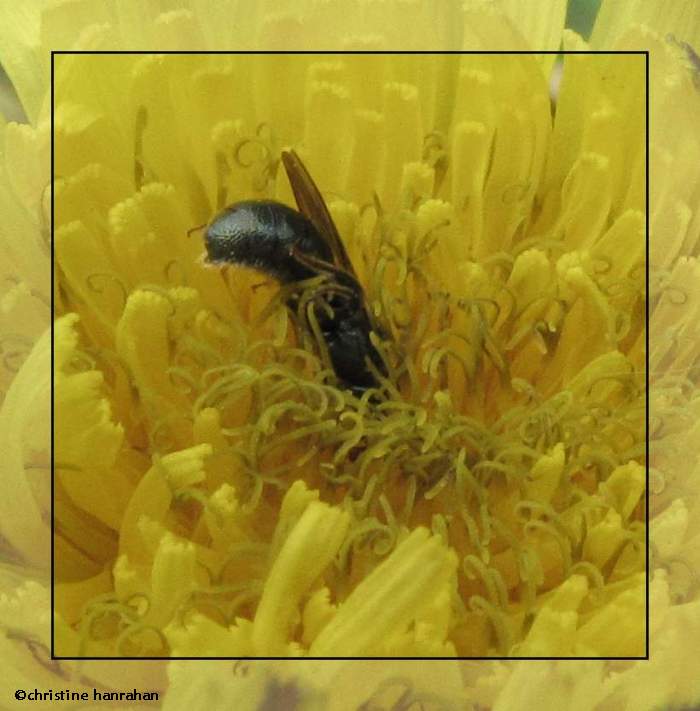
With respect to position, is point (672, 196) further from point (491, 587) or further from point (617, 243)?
point (491, 587)

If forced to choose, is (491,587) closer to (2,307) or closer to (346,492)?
(346,492)

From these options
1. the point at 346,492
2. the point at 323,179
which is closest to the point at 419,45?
the point at 323,179

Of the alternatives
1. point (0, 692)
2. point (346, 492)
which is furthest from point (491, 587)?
point (0, 692)

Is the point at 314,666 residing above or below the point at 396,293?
below
